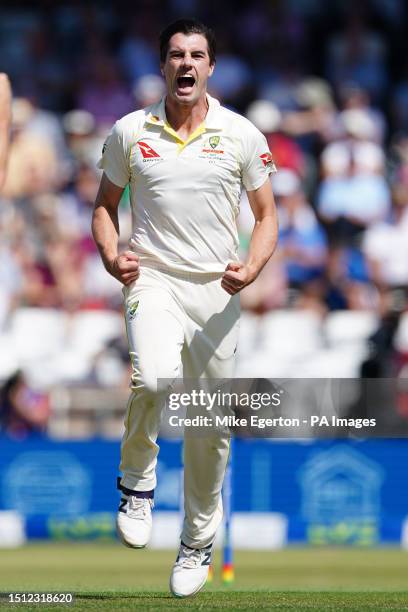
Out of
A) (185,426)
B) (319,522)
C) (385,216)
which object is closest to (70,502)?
(319,522)

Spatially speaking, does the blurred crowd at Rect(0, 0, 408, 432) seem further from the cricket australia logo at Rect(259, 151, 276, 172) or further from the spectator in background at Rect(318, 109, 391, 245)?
the cricket australia logo at Rect(259, 151, 276, 172)

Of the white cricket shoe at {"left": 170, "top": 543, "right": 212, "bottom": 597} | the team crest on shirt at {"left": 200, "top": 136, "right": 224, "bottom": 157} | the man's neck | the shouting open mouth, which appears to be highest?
the shouting open mouth

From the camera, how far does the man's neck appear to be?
6.73 metres

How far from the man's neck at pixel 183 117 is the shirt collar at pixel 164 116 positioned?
0.03m

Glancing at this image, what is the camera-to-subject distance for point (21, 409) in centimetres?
1368

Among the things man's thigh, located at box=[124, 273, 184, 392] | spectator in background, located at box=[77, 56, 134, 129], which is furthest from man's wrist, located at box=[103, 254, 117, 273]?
spectator in background, located at box=[77, 56, 134, 129]

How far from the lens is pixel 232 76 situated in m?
16.3

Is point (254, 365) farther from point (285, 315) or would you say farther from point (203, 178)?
point (203, 178)

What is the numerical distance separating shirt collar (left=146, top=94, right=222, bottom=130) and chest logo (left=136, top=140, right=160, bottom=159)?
12 cm

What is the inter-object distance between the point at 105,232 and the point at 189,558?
5.15 feet

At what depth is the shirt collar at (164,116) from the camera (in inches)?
265

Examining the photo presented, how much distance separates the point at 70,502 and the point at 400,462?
2938 millimetres

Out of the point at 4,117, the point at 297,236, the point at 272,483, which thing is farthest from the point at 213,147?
the point at 297,236

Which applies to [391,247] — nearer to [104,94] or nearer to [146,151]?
[104,94]
